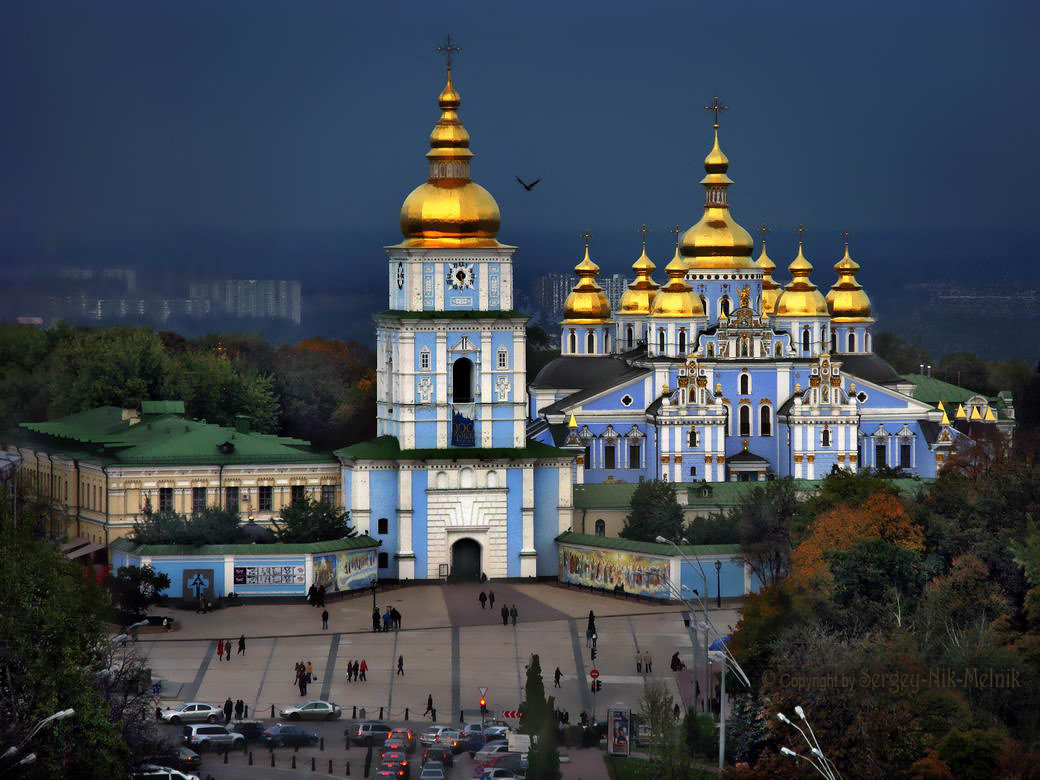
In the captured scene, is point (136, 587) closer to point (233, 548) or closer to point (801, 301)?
point (233, 548)

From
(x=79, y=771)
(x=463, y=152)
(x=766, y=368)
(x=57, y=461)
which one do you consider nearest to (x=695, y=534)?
(x=463, y=152)

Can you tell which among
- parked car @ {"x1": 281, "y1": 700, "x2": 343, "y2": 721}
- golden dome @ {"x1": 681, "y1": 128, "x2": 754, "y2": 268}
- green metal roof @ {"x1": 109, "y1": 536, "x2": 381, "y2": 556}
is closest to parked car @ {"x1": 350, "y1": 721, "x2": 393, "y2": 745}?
parked car @ {"x1": 281, "y1": 700, "x2": 343, "y2": 721}

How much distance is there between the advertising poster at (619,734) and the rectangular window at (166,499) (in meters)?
22.4

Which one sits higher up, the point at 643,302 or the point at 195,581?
the point at 643,302

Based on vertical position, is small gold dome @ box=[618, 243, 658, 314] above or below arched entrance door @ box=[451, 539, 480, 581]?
above

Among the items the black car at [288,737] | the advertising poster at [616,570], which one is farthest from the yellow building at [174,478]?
the black car at [288,737]

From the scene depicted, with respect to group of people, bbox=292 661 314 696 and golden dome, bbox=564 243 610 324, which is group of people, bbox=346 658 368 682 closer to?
group of people, bbox=292 661 314 696

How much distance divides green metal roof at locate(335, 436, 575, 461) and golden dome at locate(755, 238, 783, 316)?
2741 centimetres

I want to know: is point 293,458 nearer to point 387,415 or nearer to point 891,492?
point 387,415

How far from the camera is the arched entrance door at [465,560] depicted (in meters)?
64.2

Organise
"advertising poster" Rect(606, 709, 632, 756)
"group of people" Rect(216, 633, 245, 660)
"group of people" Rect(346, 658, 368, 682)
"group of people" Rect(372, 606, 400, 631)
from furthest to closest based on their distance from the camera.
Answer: "group of people" Rect(372, 606, 400, 631) < "group of people" Rect(216, 633, 245, 660) < "group of people" Rect(346, 658, 368, 682) < "advertising poster" Rect(606, 709, 632, 756)

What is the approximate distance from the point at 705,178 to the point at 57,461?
3252cm

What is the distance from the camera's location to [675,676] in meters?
51.4

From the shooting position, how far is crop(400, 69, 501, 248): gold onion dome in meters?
65.1
